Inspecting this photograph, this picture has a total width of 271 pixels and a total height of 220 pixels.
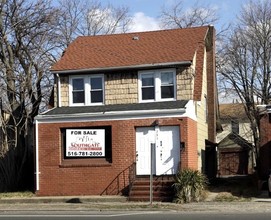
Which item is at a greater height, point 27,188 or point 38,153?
point 38,153

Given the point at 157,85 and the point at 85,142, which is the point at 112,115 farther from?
the point at 157,85

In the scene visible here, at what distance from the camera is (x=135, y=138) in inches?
941

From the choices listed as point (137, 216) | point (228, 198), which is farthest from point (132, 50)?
point (137, 216)

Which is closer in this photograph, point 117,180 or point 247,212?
point 247,212

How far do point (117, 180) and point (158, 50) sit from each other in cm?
784

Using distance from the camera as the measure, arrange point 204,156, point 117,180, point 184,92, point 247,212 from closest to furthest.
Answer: point 247,212
point 117,180
point 184,92
point 204,156

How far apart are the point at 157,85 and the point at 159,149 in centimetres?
389

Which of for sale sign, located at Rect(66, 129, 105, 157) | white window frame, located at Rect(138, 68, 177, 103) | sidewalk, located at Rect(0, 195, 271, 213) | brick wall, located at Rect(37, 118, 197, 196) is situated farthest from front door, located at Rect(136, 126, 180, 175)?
white window frame, located at Rect(138, 68, 177, 103)

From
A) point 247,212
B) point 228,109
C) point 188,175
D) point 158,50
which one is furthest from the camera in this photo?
Result: point 228,109

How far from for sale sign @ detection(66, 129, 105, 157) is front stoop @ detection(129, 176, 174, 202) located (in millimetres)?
2401

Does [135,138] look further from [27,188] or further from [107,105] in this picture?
[27,188]

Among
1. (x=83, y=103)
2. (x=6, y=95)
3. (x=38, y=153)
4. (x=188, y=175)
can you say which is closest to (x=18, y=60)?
(x=6, y=95)

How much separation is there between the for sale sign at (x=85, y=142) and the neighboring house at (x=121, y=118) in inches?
1.8

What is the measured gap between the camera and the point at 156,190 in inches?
892
